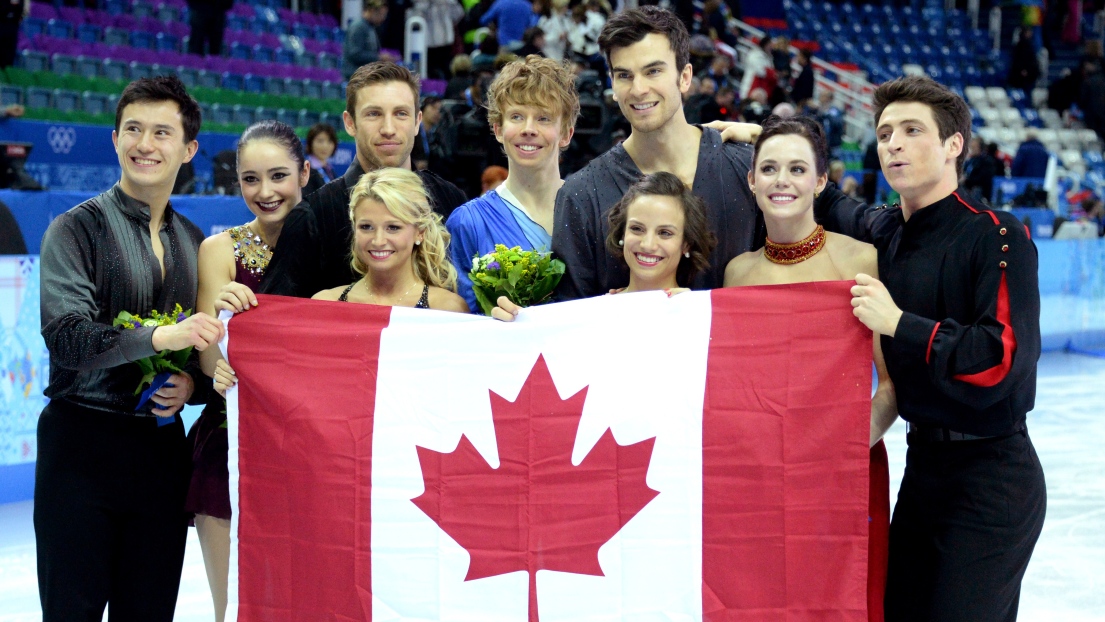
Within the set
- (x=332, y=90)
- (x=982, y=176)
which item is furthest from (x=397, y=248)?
(x=982, y=176)

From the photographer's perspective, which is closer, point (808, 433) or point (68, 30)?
point (808, 433)

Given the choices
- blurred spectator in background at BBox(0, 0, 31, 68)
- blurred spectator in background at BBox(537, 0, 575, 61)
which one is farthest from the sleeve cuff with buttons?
blurred spectator in background at BBox(0, 0, 31, 68)

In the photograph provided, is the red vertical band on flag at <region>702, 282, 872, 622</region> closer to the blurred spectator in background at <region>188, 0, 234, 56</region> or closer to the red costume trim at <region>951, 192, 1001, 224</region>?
the red costume trim at <region>951, 192, 1001, 224</region>

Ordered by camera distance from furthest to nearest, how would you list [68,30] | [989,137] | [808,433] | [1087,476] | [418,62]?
1. [989,137]
2. [418,62]
3. [68,30]
4. [1087,476]
5. [808,433]

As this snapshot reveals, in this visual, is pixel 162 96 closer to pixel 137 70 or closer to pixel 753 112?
pixel 137 70

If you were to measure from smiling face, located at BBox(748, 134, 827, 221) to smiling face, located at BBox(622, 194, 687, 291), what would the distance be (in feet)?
0.80

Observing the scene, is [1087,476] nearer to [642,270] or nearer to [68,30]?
[642,270]

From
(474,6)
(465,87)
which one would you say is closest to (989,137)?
(474,6)

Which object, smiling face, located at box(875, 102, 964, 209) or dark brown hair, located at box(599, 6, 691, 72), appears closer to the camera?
smiling face, located at box(875, 102, 964, 209)

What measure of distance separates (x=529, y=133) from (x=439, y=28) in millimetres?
10179

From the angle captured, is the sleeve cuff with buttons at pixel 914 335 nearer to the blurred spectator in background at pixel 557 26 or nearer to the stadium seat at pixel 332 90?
the blurred spectator in background at pixel 557 26

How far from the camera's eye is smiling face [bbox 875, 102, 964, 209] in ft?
8.52

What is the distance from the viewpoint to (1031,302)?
97.7 inches

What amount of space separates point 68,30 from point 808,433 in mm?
10499
